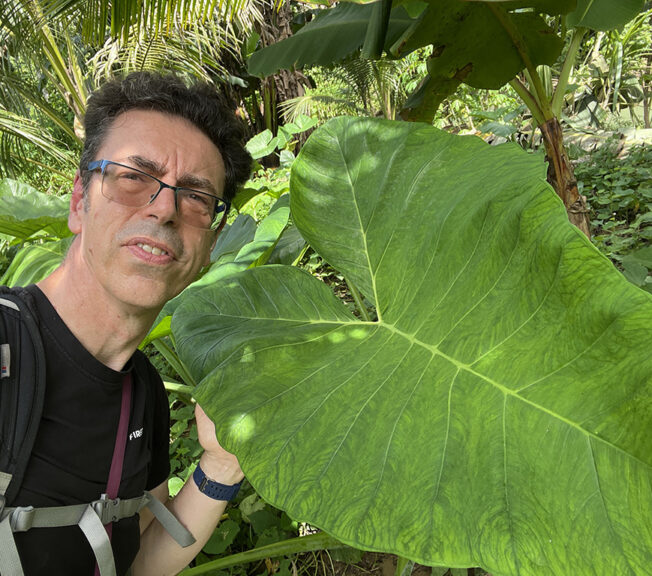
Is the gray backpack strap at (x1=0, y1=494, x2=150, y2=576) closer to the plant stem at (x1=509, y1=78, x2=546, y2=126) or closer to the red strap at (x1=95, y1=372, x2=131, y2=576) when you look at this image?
the red strap at (x1=95, y1=372, x2=131, y2=576)

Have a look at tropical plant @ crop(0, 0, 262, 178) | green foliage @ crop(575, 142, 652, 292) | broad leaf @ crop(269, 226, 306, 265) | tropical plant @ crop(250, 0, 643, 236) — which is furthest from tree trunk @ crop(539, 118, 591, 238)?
tropical plant @ crop(0, 0, 262, 178)

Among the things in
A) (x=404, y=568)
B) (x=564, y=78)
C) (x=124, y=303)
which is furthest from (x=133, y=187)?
(x=564, y=78)

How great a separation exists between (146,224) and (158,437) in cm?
50

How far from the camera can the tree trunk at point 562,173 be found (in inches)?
68.4

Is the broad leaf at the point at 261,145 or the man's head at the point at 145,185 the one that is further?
the broad leaf at the point at 261,145

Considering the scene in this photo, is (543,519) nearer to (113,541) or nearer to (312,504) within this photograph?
(312,504)

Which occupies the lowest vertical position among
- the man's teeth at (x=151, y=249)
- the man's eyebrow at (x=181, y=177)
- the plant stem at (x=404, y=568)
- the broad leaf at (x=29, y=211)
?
the plant stem at (x=404, y=568)

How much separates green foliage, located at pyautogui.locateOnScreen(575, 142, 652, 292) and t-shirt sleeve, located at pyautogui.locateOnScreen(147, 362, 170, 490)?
4.43 feet

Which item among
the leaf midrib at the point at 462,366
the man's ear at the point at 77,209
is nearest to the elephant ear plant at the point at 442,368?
the leaf midrib at the point at 462,366

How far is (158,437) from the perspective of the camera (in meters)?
1.14

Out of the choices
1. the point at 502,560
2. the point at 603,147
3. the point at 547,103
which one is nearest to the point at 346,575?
the point at 502,560

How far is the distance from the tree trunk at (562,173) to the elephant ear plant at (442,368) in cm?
115

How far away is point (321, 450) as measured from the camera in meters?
0.63

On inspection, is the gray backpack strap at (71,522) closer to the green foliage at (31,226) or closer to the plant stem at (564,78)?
the green foliage at (31,226)
